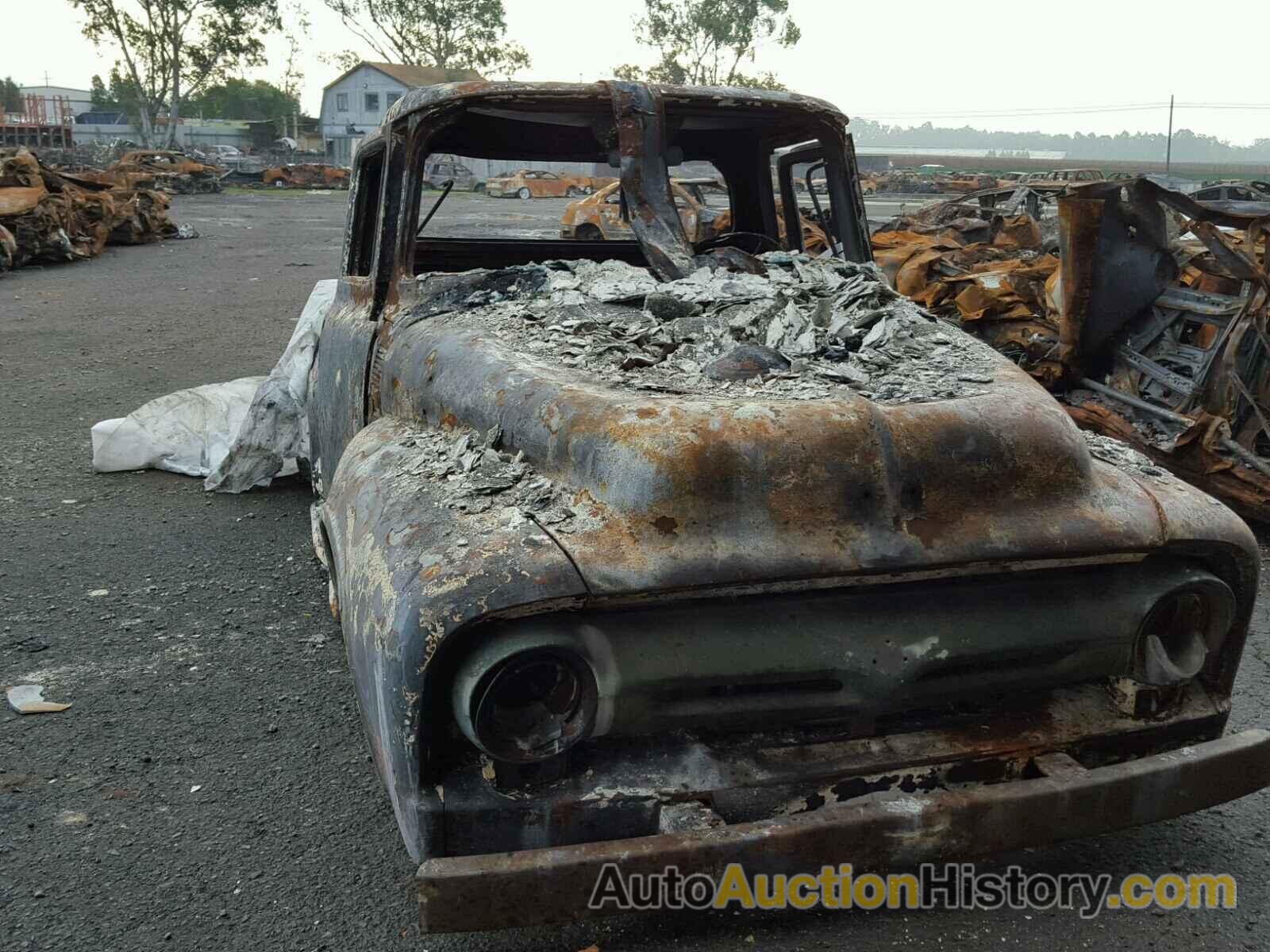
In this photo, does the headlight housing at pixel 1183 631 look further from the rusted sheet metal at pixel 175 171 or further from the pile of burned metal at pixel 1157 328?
the rusted sheet metal at pixel 175 171

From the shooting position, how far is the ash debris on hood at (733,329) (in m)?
2.54

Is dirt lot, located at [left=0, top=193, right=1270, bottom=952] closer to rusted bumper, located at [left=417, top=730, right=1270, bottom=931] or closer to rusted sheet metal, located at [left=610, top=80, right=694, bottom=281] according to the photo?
rusted bumper, located at [left=417, top=730, right=1270, bottom=931]

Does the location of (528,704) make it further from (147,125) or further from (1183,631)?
(147,125)

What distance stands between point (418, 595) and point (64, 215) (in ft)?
58.2

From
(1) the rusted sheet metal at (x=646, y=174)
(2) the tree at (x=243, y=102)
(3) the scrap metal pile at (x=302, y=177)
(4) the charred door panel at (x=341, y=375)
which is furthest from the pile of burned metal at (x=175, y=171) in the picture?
(2) the tree at (x=243, y=102)

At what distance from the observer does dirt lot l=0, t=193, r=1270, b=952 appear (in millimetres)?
2297

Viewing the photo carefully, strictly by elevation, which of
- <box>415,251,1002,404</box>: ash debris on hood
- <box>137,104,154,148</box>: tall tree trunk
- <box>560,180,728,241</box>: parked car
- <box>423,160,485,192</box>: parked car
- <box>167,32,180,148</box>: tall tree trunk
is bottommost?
<box>415,251,1002,404</box>: ash debris on hood

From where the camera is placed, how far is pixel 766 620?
7.02 ft

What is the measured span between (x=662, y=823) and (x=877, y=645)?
21.7 inches

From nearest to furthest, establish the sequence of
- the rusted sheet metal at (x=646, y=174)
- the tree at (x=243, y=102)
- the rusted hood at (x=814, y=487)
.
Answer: the rusted hood at (x=814, y=487) → the rusted sheet metal at (x=646, y=174) → the tree at (x=243, y=102)

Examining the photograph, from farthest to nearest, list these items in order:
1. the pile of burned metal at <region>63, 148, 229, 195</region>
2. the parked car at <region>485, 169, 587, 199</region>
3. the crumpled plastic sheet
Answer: the parked car at <region>485, 169, 587, 199</region> → the pile of burned metal at <region>63, 148, 229, 195</region> → the crumpled plastic sheet

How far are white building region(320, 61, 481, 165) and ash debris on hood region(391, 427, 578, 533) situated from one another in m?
60.6

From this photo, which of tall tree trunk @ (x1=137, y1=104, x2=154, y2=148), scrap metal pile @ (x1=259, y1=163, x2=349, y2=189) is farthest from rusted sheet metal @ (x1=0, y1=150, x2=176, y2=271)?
tall tree trunk @ (x1=137, y1=104, x2=154, y2=148)

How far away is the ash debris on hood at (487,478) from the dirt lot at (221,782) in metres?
0.88
